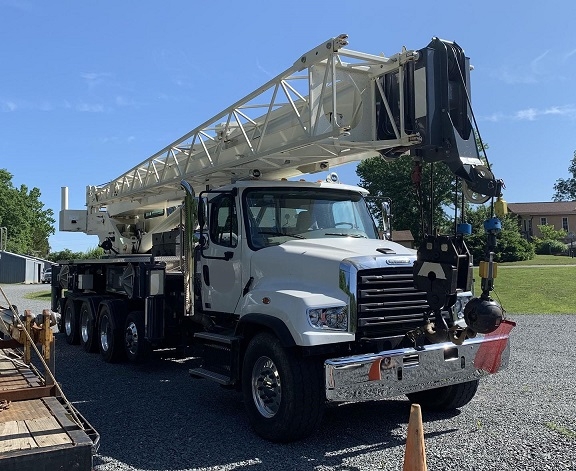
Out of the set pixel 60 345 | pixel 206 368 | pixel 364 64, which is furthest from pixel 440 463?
pixel 60 345

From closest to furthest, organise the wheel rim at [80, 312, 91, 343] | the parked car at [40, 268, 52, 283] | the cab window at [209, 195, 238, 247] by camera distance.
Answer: the cab window at [209, 195, 238, 247] < the wheel rim at [80, 312, 91, 343] < the parked car at [40, 268, 52, 283]

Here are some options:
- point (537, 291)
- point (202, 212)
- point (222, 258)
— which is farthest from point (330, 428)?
point (537, 291)

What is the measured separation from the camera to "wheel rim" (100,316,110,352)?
963cm

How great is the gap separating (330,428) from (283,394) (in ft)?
3.22

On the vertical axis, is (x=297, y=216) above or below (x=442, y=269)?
above

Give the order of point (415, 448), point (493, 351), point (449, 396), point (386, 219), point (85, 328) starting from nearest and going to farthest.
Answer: point (415, 448) < point (493, 351) < point (449, 396) < point (386, 219) < point (85, 328)

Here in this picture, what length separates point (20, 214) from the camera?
67.7m

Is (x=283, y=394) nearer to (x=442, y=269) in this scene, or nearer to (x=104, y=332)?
(x=442, y=269)

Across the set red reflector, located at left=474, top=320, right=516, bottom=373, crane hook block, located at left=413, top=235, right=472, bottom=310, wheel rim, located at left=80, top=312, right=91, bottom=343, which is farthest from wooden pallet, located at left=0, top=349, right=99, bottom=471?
wheel rim, located at left=80, top=312, right=91, bottom=343

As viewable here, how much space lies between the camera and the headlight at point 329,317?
509 centimetres

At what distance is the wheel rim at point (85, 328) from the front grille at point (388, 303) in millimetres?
6775

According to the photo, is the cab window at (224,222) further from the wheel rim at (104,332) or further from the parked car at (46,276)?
the parked car at (46,276)

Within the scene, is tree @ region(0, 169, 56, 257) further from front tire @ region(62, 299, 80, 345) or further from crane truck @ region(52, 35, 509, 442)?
crane truck @ region(52, 35, 509, 442)

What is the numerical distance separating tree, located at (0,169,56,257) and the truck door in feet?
198
